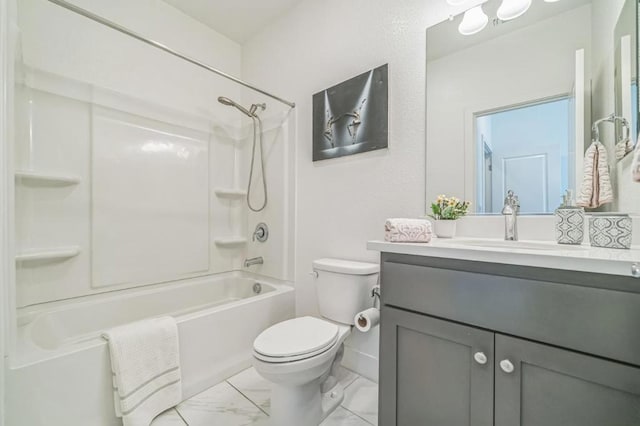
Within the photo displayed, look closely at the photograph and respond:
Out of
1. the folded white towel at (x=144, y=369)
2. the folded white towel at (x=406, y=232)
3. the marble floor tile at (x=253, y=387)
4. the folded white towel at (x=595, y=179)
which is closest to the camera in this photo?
the folded white towel at (x=595, y=179)

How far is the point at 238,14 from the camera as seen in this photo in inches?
87.3

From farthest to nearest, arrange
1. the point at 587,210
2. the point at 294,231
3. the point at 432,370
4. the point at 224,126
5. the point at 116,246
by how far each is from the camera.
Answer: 1. the point at 224,126
2. the point at 294,231
3. the point at 116,246
4. the point at 587,210
5. the point at 432,370

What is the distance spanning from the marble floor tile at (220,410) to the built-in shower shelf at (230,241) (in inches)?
45.7

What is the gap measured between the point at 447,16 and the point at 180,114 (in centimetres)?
200

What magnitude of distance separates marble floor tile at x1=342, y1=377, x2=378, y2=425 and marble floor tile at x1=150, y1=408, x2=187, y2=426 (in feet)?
2.75

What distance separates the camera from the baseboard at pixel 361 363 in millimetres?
1661

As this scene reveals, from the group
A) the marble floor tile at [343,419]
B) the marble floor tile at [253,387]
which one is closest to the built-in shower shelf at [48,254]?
the marble floor tile at [253,387]

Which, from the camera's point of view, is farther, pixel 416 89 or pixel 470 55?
pixel 416 89

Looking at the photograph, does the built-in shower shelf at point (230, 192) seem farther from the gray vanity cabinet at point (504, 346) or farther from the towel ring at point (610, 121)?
the towel ring at point (610, 121)

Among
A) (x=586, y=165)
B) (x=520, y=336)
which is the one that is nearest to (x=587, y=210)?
(x=586, y=165)

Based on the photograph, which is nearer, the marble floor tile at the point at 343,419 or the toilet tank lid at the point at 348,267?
the marble floor tile at the point at 343,419

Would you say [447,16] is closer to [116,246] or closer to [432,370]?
[432,370]

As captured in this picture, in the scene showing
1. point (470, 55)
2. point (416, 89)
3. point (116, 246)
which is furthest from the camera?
point (116, 246)

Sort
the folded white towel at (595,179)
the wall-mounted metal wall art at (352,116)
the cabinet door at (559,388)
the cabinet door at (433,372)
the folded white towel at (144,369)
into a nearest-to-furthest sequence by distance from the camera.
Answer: the cabinet door at (559,388) → the cabinet door at (433,372) → the folded white towel at (595,179) → the folded white towel at (144,369) → the wall-mounted metal wall art at (352,116)
